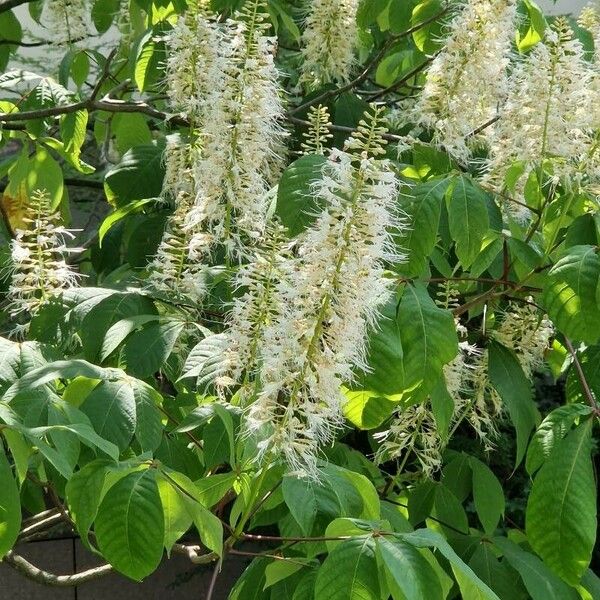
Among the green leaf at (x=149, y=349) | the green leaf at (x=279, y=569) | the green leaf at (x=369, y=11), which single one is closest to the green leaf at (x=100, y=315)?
the green leaf at (x=149, y=349)

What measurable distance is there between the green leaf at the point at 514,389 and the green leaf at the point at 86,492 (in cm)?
88

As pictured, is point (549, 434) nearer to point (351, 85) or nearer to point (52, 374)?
point (52, 374)

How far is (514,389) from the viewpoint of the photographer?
217cm

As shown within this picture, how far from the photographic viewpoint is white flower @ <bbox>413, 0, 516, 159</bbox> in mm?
2158

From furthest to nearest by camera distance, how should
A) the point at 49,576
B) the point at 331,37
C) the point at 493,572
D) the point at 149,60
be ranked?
the point at 331,37 → the point at 149,60 → the point at 49,576 → the point at 493,572

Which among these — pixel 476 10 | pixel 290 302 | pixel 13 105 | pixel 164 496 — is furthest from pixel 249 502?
pixel 13 105

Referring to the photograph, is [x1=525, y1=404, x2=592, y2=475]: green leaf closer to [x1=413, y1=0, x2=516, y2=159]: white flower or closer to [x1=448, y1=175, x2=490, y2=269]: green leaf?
[x1=448, y1=175, x2=490, y2=269]: green leaf

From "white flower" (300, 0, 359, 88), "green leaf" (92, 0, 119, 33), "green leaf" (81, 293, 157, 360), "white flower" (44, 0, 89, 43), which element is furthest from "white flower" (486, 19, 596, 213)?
"white flower" (44, 0, 89, 43)

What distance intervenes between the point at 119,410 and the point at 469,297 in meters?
1.10

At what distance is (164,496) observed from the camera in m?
1.53

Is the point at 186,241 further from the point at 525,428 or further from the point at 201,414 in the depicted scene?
the point at 525,428

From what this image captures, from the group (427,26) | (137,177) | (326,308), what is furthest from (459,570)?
(427,26)

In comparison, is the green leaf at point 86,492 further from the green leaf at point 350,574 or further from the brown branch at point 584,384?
the brown branch at point 584,384

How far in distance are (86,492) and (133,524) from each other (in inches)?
A: 3.7
